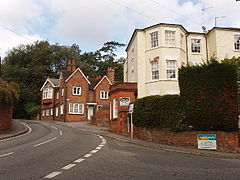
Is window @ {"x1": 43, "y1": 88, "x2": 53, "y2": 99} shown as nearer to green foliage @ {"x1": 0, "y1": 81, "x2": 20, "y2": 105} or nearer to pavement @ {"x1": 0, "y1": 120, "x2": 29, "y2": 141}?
pavement @ {"x1": 0, "y1": 120, "x2": 29, "y2": 141}

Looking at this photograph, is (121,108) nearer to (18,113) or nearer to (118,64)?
(18,113)

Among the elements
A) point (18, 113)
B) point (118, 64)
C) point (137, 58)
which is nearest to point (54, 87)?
point (18, 113)

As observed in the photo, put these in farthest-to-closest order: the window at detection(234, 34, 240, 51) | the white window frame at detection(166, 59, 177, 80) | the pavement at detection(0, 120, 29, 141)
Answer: the window at detection(234, 34, 240, 51) < the white window frame at detection(166, 59, 177, 80) < the pavement at detection(0, 120, 29, 141)

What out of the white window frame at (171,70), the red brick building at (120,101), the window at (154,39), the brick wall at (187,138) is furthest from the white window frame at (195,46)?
the brick wall at (187,138)

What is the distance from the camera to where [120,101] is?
81.3 ft

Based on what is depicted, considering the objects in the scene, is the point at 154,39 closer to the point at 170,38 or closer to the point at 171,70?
the point at 170,38

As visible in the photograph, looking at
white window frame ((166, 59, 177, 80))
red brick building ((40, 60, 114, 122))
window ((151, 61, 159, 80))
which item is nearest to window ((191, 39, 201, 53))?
white window frame ((166, 59, 177, 80))

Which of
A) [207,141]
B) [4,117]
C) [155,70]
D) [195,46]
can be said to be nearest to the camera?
[207,141]

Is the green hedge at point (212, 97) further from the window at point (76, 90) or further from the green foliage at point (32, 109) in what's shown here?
the green foliage at point (32, 109)

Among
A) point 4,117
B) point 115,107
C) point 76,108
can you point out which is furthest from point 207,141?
point 76,108

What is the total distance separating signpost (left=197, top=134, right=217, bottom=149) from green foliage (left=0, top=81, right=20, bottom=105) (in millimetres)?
15628

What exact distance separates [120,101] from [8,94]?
386 inches

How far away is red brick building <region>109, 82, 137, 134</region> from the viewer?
23.2 metres

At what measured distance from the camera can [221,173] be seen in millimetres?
7676
